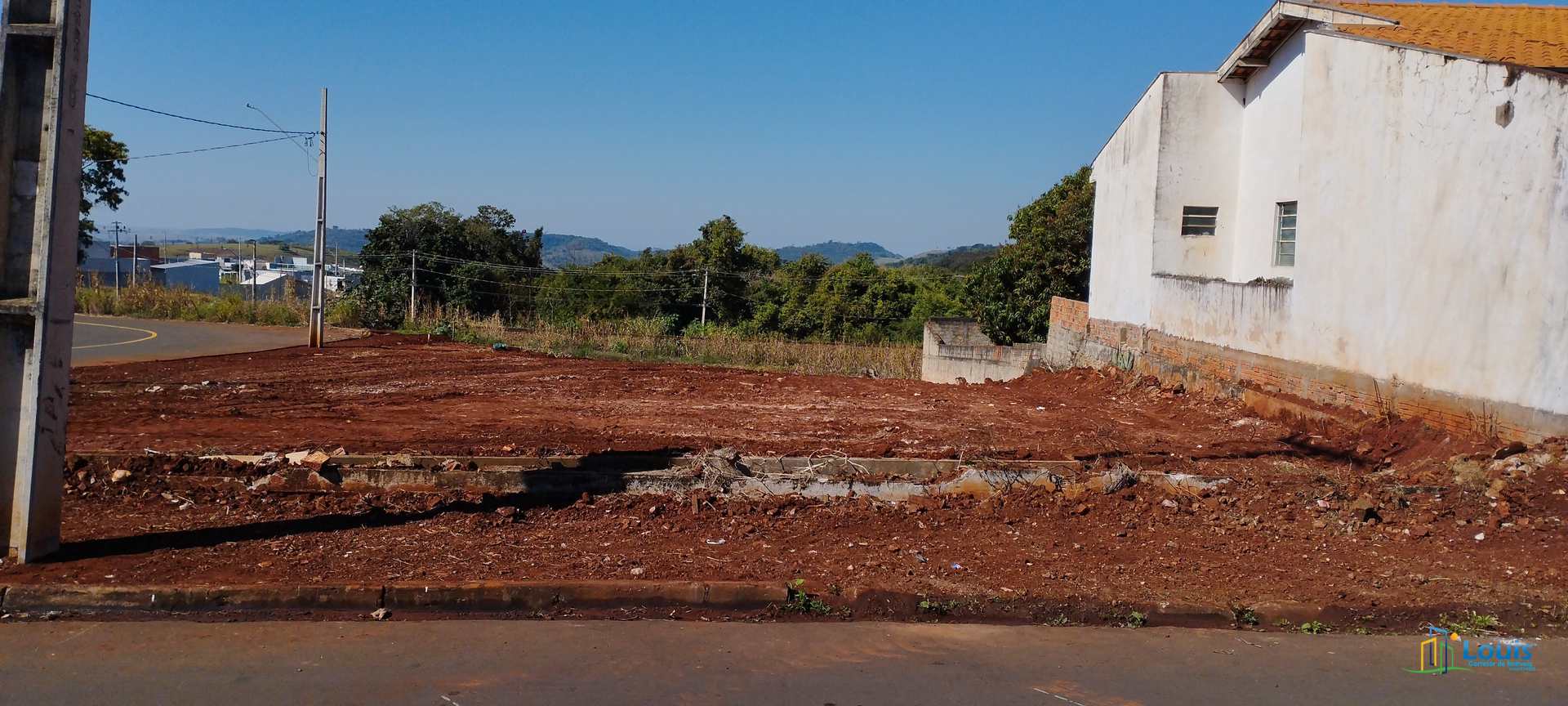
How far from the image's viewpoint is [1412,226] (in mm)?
10234

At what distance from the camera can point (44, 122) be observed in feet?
20.4

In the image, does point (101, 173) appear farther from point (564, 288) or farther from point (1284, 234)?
point (1284, 234)

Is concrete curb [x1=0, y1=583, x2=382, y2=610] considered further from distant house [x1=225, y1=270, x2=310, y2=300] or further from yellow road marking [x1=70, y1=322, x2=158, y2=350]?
distant house [x1=225, y1=270, x2=310, y2=300]

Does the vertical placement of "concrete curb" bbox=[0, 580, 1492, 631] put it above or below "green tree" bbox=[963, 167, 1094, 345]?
below

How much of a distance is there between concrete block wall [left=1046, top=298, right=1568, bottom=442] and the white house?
0.03 metres

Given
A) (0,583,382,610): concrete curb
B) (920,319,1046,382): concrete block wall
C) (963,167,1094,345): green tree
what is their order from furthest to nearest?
(963,167,1094,345): green tree < (920,319,1046,382): concrete block wall < (0,583,382,610): concrete curb

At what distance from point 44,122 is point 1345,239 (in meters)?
11.5

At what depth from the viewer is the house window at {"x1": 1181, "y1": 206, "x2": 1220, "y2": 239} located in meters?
17.0

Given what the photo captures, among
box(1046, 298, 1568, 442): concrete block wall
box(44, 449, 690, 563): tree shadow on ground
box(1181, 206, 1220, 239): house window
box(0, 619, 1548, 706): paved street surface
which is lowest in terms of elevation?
box(0, 619, 1548, 706): paved street surface

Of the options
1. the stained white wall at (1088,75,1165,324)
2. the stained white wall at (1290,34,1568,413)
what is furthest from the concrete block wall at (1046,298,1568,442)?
the stained white wall at (1088,75,1165,324)

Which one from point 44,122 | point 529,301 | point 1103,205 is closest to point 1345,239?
point 1103,205

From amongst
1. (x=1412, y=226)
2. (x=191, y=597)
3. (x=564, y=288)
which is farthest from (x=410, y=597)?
(x=564, y=288)

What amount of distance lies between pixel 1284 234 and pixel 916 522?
9986mm

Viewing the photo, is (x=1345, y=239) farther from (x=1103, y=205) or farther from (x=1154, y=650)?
(x=1103, y=205)
